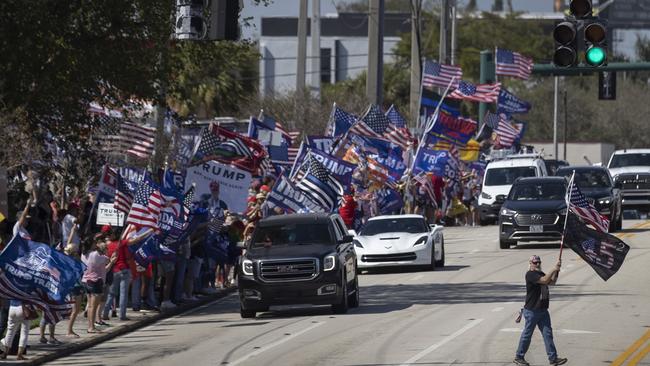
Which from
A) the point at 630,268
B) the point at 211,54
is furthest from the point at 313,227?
the point at 630,268

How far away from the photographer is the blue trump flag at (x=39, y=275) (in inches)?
801

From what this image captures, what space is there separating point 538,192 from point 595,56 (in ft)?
52.7

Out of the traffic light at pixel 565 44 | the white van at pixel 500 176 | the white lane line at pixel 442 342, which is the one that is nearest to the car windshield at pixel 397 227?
the white lane line at pixel 442 342

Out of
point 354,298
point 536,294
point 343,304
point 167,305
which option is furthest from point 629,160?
point 536,294

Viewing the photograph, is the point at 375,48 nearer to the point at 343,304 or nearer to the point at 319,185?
the point at 319,185

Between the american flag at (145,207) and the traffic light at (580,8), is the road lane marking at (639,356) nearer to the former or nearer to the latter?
the traffic light at (580,8)

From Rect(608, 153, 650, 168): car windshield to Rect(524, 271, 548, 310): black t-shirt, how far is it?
103 feet

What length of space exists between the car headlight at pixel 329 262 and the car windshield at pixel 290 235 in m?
0.81

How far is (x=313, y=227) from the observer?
26.4 metres

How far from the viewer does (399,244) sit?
32.5m

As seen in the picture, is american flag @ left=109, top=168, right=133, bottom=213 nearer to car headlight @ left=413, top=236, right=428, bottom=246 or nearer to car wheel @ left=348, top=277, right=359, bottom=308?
car wheel @ left=348, top=277, right=359, bottom=308

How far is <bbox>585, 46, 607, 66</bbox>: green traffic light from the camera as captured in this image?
2252cm

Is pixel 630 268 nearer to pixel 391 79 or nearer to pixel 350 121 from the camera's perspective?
pixel 350 121

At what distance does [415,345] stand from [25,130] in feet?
31.1
